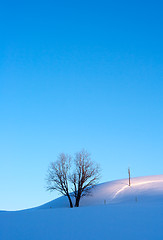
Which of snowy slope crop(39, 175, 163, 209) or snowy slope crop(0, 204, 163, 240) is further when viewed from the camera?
snowy slope crop(39, 175, 163, 209)

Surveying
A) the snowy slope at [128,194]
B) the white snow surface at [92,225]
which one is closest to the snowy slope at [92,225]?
the white snow surface at [92,225]

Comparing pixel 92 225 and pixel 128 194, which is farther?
pixel 128 194

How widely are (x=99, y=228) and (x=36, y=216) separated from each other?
7.68 m

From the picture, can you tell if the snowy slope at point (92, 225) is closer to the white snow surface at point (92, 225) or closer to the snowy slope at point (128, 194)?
the white snow surface at point (92, 225)

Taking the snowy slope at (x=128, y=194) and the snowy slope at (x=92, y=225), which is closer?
the snowy slope at (x=92, y=225)

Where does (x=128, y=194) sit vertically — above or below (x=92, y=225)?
above

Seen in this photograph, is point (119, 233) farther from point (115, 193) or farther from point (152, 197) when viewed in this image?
point (115, 193)

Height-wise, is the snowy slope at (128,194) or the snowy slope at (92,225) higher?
the snowy slope at (128,194)

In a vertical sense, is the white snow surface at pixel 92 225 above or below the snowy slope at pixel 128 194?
below

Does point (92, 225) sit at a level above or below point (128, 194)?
below

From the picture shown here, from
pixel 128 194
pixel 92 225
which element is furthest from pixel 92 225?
pixel 128 194

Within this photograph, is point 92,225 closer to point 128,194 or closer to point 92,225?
point 92,225

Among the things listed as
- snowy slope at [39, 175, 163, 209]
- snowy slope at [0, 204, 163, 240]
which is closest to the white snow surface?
snowy slope at [0, 204, 163, 240]

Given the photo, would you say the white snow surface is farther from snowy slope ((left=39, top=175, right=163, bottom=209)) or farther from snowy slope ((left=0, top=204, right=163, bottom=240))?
snowy slope ((left=39, top=175, right=163, bottom=209))
